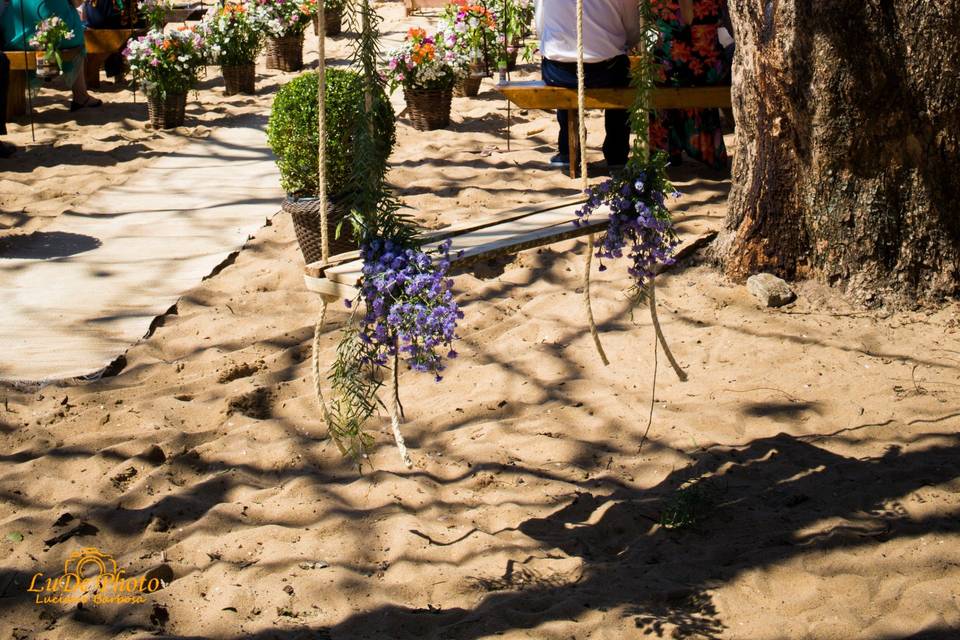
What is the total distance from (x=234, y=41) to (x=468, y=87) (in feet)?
8.08

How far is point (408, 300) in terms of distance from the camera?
278 centimetres

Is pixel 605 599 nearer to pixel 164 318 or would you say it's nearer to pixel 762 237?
pixel 762 237

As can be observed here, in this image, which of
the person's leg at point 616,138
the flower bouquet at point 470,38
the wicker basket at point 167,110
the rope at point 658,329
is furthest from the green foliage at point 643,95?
the wicker basket at point 167,110

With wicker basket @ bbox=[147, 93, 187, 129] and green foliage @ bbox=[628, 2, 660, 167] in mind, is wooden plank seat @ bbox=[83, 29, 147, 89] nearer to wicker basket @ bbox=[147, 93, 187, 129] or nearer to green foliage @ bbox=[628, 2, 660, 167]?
wicker basket @ bbox=[147, 93, 187, 129]

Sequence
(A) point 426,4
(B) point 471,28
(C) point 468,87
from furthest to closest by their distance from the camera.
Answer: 1. (A) point 426,4
2. (C) point 468,87
3. (B) point 471,28

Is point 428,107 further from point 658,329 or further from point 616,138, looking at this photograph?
point 658,329

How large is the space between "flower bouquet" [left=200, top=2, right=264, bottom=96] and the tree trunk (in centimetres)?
685

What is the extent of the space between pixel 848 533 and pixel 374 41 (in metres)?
1.94

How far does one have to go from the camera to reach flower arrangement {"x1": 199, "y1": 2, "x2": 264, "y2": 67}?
10.3 m

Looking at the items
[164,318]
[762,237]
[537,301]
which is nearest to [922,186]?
[762,237]

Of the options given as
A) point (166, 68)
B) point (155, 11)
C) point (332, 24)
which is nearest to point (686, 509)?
point (166, 68)

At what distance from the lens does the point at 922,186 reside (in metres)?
4.29

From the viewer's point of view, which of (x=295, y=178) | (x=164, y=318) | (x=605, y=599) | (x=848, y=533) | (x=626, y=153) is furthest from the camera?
(x=626, y=153)

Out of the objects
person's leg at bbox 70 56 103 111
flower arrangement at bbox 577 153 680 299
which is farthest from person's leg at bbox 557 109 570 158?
person's leg at bbox 70 56 103 111
